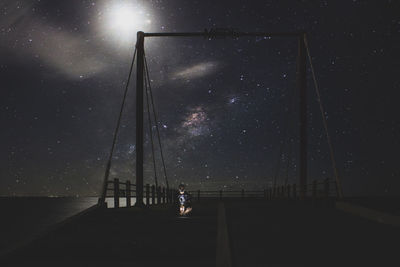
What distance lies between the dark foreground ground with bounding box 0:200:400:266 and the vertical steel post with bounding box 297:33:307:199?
5703 millimetres

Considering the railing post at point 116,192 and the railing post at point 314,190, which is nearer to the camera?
the railing post at point 116,192

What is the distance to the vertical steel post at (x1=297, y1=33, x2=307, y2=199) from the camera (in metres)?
14.3

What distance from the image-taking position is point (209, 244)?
596cm

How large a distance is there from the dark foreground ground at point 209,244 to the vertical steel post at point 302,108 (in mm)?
5703

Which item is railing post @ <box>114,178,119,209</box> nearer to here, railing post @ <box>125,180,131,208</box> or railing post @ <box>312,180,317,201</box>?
railing post @ <box>125,180,131,208</box>

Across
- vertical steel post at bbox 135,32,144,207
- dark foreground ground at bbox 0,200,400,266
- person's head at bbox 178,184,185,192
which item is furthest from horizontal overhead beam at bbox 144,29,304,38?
dark foreground ground at bbox 0,200,400,266

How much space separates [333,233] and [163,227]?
3.05 meters

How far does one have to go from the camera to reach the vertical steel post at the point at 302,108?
46.9 feet

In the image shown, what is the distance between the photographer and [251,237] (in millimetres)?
6715

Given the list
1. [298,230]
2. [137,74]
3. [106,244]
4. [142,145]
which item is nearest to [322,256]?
[298,230]

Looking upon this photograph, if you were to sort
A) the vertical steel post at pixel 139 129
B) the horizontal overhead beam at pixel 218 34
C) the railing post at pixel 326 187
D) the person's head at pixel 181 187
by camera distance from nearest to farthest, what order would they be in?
the person's head at pixel 181 187
the vertical steel post at pixel 139 129
the railing post at pixel 326 187
the horizontal overhead beam at pixel 218 34

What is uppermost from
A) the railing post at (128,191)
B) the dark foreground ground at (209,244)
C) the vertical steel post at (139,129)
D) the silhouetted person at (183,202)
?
the vertical steel post at (139,129)

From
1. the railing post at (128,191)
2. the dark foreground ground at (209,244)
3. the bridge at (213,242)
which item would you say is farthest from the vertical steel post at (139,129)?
the dark foreground ground at (209,244)

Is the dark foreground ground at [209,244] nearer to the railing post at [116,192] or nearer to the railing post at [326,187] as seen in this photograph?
the railing post at [116,192]
